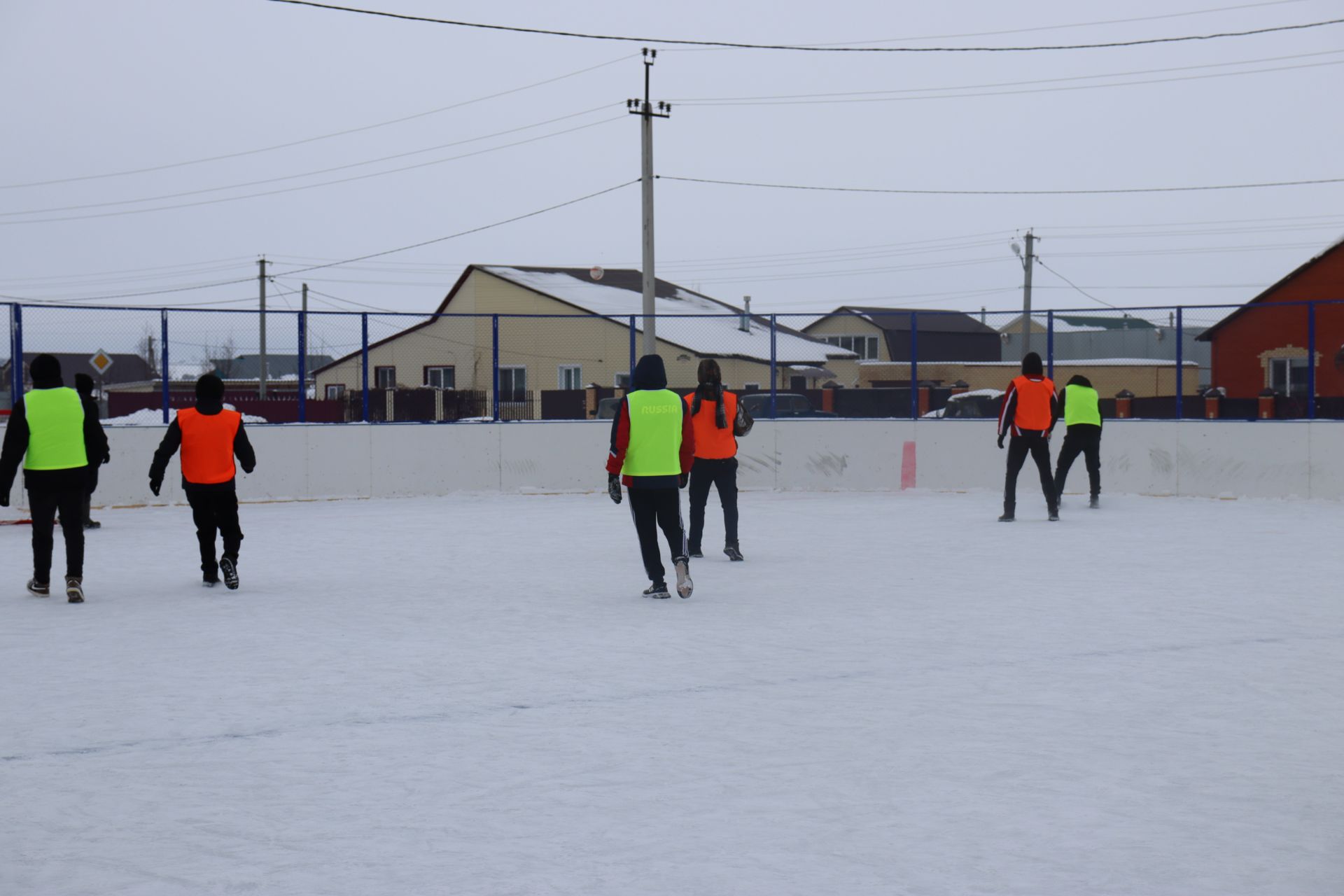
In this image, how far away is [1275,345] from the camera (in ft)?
119

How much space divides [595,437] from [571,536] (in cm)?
656

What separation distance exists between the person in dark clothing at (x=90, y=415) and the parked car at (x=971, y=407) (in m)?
14.8

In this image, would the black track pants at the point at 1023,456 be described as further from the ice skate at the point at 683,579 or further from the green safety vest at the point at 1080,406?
the ice skate at the point at 683,579

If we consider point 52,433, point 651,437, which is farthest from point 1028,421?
point 52,433

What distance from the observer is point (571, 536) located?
1475 cm

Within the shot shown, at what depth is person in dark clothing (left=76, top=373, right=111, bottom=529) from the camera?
1211 cm

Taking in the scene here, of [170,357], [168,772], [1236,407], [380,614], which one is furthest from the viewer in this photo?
[1236,407]

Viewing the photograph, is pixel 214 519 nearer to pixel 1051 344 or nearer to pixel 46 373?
pixel 46 373

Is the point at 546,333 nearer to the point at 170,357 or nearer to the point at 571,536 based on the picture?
the point at 170,357

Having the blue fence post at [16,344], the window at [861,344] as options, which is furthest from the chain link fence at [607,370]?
the window at [861,344]

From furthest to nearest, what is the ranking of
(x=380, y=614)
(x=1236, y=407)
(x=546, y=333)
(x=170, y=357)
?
(x=546, y=333)
(x=1236, y=407)
(x=170, y=357)
(x=380, y=614)

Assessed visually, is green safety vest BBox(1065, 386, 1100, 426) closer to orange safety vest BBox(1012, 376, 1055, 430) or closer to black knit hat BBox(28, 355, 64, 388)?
orange safety vest BBox(1012, 376, 1055, 430)

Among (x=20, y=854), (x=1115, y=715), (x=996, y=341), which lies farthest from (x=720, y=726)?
(x=996, y=341)

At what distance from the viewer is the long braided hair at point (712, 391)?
40.4 feet
